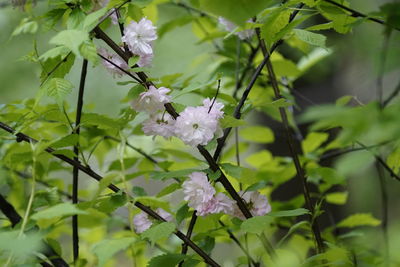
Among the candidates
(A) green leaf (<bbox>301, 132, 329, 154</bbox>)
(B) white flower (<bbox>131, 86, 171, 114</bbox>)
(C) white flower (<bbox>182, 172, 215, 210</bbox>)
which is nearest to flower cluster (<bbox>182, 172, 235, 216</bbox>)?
(C) white flower (<bbox>182, 172, 215, 210</bbox>)

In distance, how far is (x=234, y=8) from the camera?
1.65ft

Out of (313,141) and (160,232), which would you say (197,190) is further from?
(313,141)

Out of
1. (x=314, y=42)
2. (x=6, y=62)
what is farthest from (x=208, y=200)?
(x=6, y=62)

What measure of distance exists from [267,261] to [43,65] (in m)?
0.44

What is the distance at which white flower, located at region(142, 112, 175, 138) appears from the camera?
29.6 inches

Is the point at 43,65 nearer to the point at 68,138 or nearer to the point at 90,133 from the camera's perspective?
the point at 68,138

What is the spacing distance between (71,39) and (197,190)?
0.90 feet

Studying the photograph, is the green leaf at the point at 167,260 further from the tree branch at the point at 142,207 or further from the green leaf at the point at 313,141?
the green leaf at the point at 313,141

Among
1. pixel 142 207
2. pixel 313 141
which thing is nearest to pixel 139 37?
pixel 142 207

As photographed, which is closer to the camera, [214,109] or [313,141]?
[214,109]

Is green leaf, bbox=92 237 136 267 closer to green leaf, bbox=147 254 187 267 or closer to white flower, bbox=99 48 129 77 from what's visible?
green leaf, bbox=147 254 187 267

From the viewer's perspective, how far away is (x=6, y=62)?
289cm

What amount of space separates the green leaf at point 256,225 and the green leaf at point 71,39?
0.30 m

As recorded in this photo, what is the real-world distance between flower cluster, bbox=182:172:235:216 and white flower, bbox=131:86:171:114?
106 millimetres
